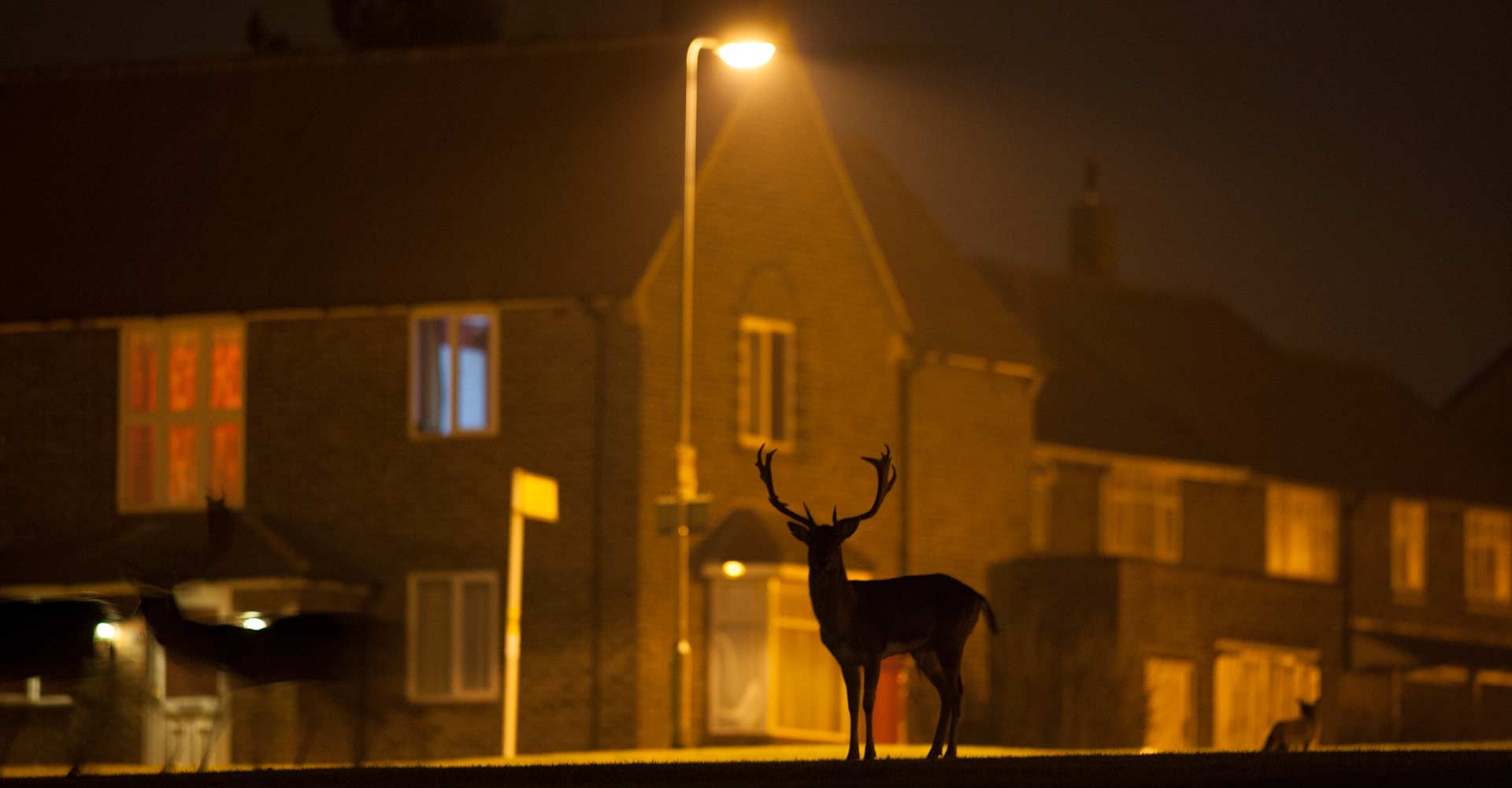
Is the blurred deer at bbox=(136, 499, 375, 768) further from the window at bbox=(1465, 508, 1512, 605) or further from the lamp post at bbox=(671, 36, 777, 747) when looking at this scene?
the window at bbox=(1465, 508, 1512, 605)

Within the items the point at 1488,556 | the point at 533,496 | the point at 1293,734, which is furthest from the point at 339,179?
the point at 1488,556

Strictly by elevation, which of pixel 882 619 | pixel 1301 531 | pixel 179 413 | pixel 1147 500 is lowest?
pixel 882 619

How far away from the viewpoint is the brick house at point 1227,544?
158ft

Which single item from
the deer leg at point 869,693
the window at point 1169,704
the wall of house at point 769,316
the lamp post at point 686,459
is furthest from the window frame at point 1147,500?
the deer leg at point 869,693

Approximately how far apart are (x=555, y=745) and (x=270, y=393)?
671 centimetres

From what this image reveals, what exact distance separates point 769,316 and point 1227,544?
Answer: 1581cm

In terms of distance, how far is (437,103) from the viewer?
153 ft

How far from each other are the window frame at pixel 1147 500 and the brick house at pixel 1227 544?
0.04 meters

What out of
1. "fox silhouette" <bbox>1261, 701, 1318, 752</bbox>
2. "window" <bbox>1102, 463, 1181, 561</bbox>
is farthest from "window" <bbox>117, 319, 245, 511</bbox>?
"window" <bbox>1102, 463, 1181, 561</bbox>

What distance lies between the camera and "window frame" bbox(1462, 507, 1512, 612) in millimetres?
62875

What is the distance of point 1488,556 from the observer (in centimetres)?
6341

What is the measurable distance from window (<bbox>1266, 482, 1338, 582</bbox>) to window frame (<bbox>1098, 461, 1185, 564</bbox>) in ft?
8.16

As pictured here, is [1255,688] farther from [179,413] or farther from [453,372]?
[179,413]

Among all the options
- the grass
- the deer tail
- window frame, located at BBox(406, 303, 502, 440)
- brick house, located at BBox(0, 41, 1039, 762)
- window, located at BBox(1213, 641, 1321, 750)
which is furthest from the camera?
window, located at BBox(1213, 641, 1321, 750)
